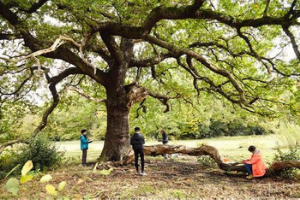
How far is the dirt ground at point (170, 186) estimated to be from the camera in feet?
17.7

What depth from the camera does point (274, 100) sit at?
877cm

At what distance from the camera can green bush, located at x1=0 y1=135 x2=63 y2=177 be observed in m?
8.87

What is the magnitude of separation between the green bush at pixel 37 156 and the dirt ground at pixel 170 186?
1.47 metres

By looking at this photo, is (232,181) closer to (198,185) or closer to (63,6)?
(198,185)

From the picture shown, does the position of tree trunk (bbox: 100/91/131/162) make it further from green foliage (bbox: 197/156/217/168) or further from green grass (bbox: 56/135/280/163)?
green foliage (bbox: 197/156/217/168)

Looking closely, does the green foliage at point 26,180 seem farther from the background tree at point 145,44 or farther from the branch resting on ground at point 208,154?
the branch resting on ground at point 208,154

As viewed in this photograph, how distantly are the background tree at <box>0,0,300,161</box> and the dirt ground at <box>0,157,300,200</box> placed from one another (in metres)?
2.49

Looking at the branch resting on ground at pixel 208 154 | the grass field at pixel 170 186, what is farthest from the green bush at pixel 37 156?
the branch resting on ground at pixel 208 154

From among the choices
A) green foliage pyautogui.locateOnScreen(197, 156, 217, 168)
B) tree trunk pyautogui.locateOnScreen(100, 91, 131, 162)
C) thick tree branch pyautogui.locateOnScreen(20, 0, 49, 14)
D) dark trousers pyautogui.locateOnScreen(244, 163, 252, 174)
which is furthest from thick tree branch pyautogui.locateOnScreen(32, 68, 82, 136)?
dark trousers pyautogui.locateOnScreen(244, 163, 252, 174)

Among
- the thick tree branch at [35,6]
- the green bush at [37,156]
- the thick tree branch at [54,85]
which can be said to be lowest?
the green bush at [37,156]

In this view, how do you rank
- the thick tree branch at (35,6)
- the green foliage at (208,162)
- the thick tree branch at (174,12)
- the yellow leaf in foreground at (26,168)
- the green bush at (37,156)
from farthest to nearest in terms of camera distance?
the green foliage at (208,162)
the green bush at (37,156)
the thick tree branch at (35,6)
the thick tree branch at (174,12)
the yellow leaf in foreground at (26,168)

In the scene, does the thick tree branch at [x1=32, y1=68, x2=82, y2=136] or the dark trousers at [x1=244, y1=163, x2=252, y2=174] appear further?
the thick tree branch at [x1=32, y1=68, x2=82, y2=136]

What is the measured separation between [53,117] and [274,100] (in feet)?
32.7

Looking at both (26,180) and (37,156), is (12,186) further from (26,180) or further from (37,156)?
(37,156)
